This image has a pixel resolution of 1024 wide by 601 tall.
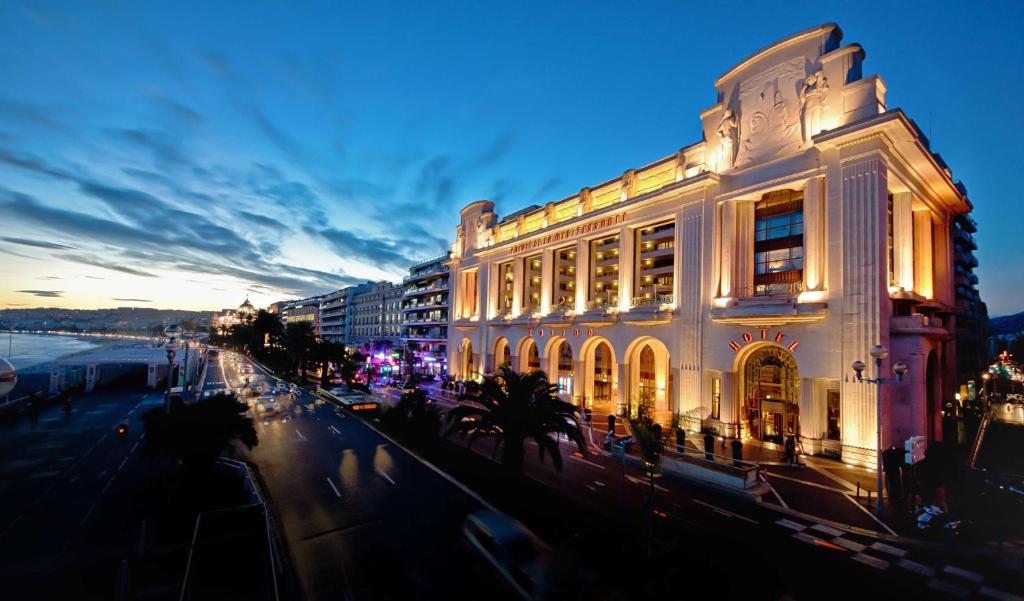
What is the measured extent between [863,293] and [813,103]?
1186 centimetres

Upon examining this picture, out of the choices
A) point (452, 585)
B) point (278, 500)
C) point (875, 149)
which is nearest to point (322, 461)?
point (278, 500)

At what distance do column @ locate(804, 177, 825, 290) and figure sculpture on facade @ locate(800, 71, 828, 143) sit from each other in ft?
10.0

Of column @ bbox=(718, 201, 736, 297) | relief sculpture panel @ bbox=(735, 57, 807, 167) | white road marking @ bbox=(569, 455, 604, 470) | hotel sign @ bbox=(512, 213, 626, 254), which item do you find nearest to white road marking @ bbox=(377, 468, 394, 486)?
white road marking @ bbox=(569, 455, 604, 470)

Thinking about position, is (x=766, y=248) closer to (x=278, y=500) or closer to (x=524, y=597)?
(x=524, y=597)

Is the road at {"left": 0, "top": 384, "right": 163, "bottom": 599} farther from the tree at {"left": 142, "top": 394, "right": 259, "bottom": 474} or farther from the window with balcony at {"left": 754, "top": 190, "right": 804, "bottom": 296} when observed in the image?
the window with balcony at {"left": 754, "top": 190, "right": 804, "bottom": 296}

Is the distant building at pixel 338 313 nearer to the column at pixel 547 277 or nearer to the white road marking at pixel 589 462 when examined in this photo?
the column at pixel 547 277

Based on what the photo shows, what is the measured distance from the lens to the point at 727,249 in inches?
1169

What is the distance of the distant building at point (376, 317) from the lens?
91.6m

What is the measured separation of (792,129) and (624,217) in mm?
13382

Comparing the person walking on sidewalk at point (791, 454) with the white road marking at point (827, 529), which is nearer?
the white road marking at point (827, 529)

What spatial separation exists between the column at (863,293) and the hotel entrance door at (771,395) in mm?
3980

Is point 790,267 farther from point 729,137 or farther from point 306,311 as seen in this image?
point 306,311

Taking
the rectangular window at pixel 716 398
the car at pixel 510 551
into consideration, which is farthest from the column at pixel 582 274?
the car at pixel 510 551

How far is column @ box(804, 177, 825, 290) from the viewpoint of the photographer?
25.4 m
